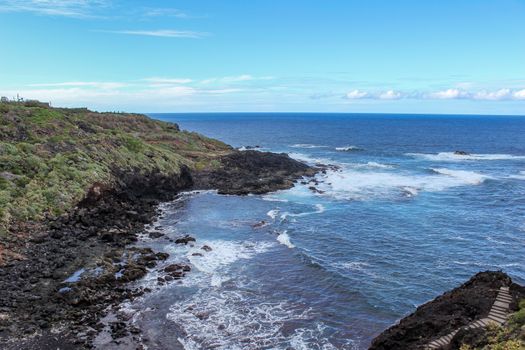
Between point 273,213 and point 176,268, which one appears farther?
point 273,213

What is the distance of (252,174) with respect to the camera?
7062 cm

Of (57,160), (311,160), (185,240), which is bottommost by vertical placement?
(185,240)

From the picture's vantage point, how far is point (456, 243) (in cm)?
3934

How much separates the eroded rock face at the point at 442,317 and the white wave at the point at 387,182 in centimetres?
3666

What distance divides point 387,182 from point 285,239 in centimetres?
3536

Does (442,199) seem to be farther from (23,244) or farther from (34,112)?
(34,112)

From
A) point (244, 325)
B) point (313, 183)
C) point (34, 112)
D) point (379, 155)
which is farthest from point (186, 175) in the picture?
point (379, 155)

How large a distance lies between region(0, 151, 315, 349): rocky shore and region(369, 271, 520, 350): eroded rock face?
1363 centimetres

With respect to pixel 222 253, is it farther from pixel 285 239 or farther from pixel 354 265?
pixel 354 265

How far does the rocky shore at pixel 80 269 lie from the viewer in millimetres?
23000

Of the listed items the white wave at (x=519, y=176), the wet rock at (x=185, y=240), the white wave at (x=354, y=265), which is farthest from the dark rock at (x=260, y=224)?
the white wave at (x=519, y=176)

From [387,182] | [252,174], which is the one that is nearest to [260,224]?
[252,174]

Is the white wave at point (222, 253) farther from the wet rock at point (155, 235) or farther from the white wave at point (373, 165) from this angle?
the white wave at point (373, 165)

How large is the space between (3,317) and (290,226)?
27.0 meters
